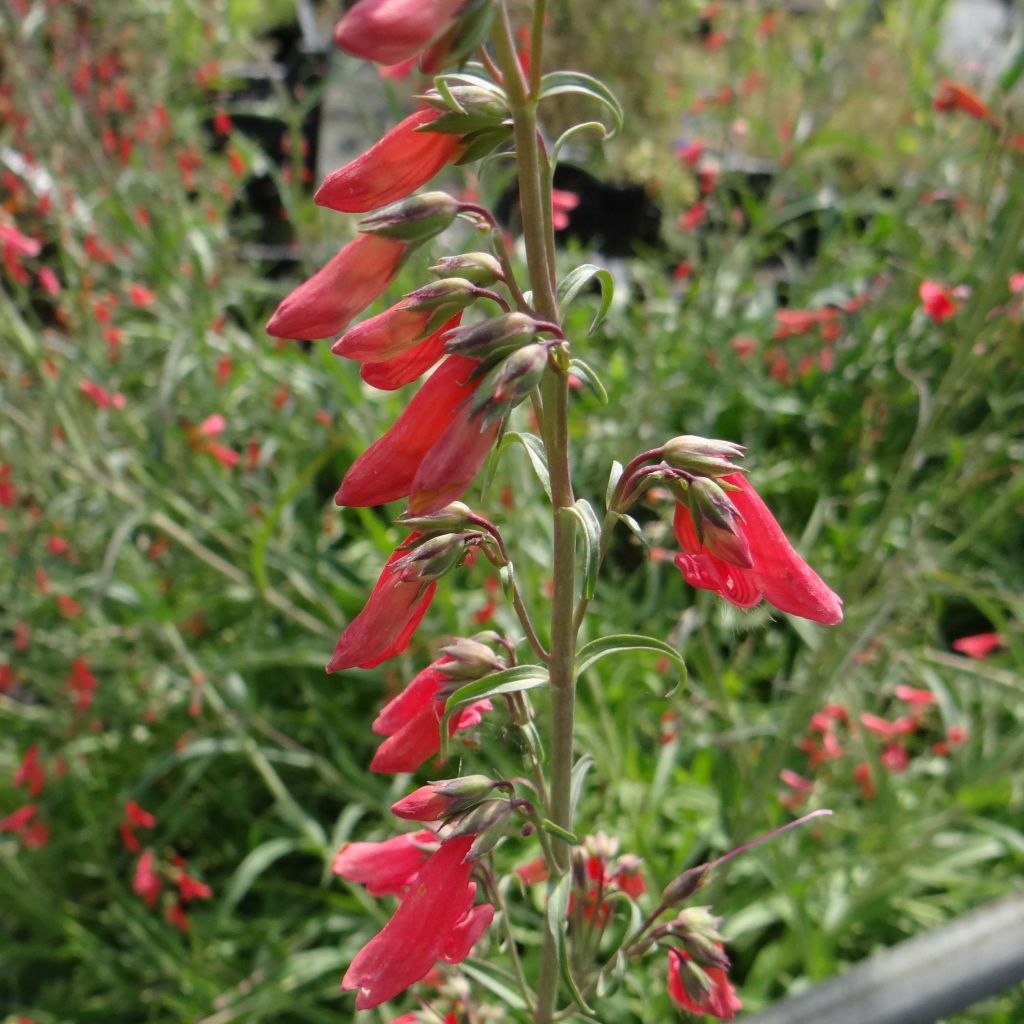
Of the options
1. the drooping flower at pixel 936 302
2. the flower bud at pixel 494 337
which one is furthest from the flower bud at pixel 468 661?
the drooping flower at pixel 936 302

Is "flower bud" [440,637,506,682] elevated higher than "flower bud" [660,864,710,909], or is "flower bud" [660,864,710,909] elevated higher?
"flower bud" [440,637,506,682]

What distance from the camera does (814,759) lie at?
2463 millimetres

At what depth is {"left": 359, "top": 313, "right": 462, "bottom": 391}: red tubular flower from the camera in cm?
86

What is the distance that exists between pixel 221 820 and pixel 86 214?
2049 millimetres

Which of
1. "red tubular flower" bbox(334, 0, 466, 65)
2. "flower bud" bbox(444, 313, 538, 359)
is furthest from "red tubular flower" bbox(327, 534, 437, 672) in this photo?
"red tubular flower" bbox(334, 0, 466, 65)

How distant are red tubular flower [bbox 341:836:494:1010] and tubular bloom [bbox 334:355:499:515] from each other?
1.10 ft

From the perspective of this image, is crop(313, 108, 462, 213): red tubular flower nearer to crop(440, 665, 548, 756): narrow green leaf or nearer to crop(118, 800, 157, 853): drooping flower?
crop(440, 665, 548, 756): narrow green leaf

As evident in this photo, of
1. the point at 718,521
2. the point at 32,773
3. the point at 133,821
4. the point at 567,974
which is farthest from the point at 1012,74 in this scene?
the point at 32,773

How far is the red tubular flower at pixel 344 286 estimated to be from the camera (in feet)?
2.68

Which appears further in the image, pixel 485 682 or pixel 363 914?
pixel 363 914

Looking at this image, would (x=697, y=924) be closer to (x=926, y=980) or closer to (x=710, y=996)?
(x=710, y=996)

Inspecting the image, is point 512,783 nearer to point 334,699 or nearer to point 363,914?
point 363,914

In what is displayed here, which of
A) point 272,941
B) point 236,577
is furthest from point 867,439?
Answer: point 272,941

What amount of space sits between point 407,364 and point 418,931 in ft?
1.75
